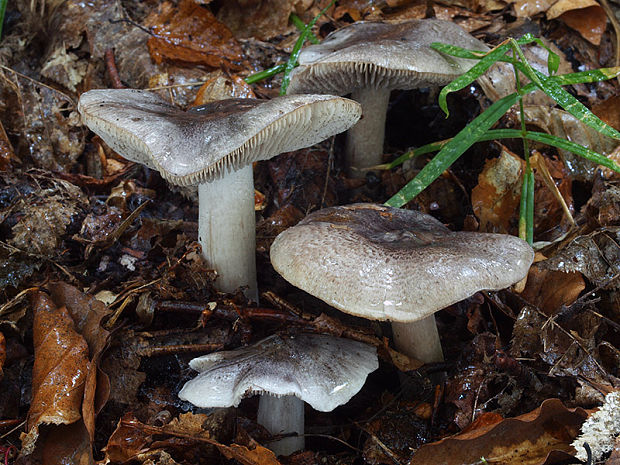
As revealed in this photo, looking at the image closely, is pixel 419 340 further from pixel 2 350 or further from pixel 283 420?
pixel 2 350

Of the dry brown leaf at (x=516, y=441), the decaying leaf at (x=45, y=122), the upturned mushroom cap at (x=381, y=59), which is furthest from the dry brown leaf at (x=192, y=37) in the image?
the dry brown leaf at (x=516, y=441)

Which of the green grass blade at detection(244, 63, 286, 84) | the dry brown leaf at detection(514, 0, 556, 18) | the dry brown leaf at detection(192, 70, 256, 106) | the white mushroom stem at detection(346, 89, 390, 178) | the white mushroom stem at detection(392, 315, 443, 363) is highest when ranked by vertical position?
the dry brown leaf at detection(514, 0, 556, 18)

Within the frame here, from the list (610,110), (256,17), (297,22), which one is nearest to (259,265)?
(297,22)

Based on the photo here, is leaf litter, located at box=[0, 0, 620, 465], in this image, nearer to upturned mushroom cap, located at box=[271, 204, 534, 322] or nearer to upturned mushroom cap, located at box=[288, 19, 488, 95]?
upturned mushroom cap, located at box=[271, 204, 534, 322]

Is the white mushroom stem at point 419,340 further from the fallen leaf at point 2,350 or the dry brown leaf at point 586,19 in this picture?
the dry brown leaf at point 586,19

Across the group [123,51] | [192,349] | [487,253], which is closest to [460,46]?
[487,253]

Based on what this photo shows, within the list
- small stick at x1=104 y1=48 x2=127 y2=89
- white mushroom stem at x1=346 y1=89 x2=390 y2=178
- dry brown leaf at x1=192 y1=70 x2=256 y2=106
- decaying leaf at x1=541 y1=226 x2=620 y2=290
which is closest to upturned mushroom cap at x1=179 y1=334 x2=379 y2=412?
decaying leaf at x1=541 y1=226 x2=620 y2=290

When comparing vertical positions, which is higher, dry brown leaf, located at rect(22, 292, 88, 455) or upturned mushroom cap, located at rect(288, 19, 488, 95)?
upturned mushroom cap, located at rect(288, 19, 488, 95)
